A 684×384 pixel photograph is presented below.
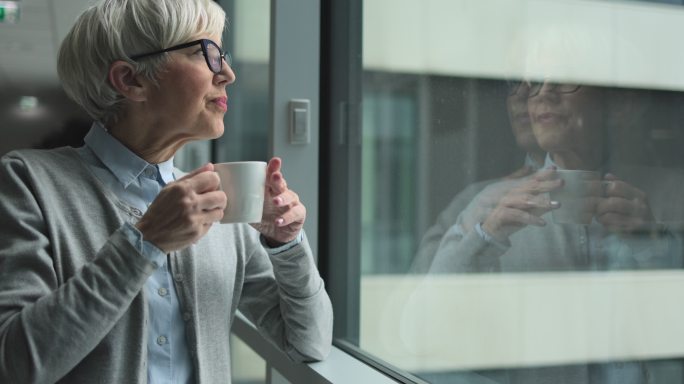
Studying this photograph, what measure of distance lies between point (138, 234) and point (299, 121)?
81 cm

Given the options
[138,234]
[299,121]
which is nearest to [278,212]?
[138,234]

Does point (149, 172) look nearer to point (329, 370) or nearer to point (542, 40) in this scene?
point (329, 370)

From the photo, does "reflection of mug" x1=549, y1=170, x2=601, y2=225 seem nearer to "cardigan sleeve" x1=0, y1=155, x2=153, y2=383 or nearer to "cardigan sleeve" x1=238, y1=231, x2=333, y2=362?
"cardigan sleeve" x1=238, y1=231, x2=333, y2=362

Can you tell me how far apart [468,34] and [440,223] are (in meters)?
0.37

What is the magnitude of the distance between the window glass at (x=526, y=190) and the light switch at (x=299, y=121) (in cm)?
19

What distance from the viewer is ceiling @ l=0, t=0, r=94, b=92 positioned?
1755 mm

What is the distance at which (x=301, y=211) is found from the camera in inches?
43.3

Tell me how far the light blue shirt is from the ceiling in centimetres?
79

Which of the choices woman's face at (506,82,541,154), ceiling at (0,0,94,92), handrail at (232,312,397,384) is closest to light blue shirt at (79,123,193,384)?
handrail at (232,312,397,384)

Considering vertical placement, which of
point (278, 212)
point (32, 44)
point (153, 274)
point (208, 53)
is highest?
point (32, 44)

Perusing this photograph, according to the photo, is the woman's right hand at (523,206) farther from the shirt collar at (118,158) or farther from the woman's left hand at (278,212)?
the shirt collar at (118,158)

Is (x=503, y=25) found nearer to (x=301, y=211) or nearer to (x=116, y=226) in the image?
(x=301, y=211)

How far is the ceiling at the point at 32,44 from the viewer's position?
1755 millimetres

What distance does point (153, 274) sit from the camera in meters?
1.07
